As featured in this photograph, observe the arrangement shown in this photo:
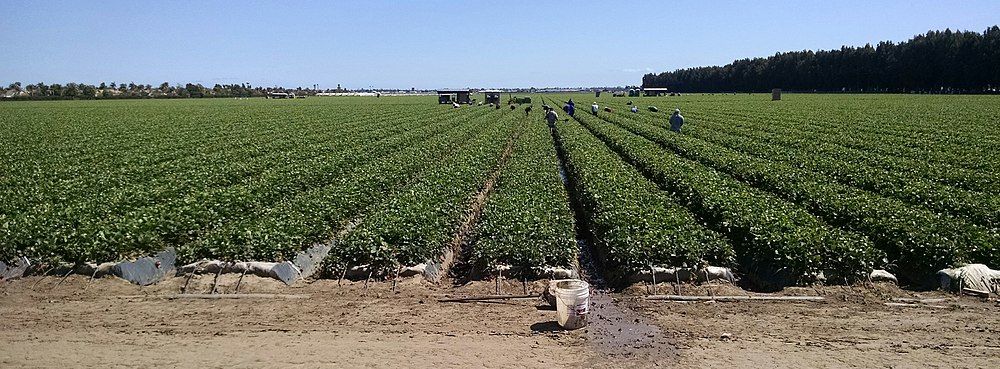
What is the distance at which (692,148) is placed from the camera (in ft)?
84.8

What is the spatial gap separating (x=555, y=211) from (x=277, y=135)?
27.3 meters

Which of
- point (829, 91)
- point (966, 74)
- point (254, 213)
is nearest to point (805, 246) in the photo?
point (254, 213)

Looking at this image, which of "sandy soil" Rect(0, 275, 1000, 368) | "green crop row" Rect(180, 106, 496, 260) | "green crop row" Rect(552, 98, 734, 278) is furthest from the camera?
"green crop row" Rect(180, 106, 496, 260)

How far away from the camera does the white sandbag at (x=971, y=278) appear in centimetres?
937

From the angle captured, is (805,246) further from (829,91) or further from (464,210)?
(829,91)

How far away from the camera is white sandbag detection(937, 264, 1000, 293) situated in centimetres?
937

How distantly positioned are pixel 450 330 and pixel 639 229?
456 cm

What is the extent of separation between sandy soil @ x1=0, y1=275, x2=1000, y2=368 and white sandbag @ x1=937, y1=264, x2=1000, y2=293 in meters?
0.28

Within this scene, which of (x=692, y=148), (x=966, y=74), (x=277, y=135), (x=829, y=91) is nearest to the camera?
(x=692, y=148)

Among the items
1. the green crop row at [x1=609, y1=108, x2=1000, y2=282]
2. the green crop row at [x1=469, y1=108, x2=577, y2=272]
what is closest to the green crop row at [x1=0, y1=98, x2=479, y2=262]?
the green crop row at [x1=469, y1=108, x2=577, y2=272]

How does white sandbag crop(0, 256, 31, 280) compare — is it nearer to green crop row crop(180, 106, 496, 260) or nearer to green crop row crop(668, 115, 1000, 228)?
green crop row crop(180, 106, 496, 260)

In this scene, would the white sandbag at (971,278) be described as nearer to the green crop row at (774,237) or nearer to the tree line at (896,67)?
the green crop row at (774,237)

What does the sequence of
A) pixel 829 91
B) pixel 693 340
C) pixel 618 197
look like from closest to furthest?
pixel 693 340, pixel 618 197, pixel 829 91

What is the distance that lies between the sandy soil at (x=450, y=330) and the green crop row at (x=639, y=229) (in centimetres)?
72
